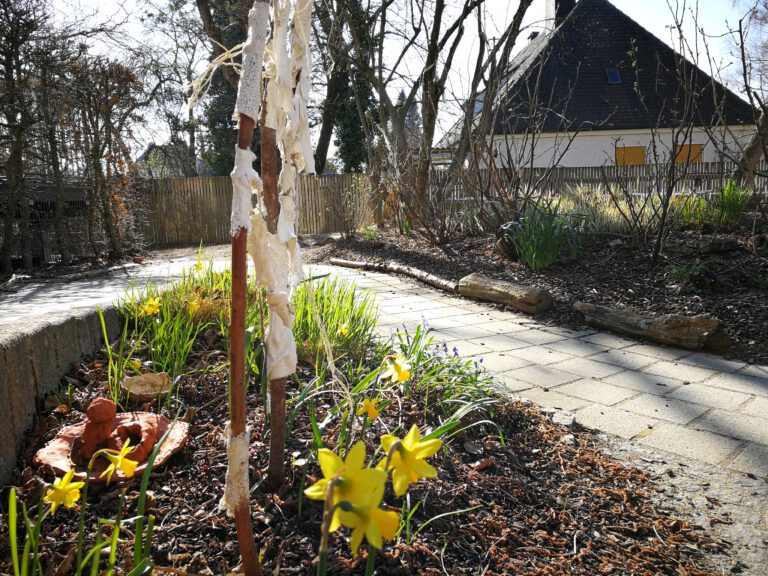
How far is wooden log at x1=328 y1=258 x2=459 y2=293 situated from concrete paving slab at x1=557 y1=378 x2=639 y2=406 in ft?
9.08

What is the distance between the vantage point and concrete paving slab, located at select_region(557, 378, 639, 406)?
9.77 ft

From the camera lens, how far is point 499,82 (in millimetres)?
7016

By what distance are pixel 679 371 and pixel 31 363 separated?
11.5 feet

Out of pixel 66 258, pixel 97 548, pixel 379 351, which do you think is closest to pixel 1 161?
pixel 66 258

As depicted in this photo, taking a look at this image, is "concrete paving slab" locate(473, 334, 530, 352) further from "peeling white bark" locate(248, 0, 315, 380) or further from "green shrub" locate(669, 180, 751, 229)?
"green shrub" locate(669, 180, 751, 229)

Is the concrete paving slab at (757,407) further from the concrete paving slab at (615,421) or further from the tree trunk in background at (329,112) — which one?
the tree trunk in background at (329,112)

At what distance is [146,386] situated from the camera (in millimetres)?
1924

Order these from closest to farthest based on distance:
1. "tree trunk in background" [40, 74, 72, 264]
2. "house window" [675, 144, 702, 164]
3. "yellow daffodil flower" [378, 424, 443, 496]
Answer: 1. "yellow daffodil flower" [378, 424, 443, 496]
2. "house window" [675, 144, 702, 164]
3. "tree trunk in background" [40, 74, 72, 264]

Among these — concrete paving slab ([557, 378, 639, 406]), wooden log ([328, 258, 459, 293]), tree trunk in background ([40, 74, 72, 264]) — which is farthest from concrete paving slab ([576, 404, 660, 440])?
tree trunk in background ([40, 74, 72, 264])

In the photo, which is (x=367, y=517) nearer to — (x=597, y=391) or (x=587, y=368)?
(x=597, y=391)

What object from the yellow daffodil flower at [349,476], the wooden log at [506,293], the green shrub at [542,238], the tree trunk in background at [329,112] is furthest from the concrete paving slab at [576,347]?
the tree trunk in background at [329,112]

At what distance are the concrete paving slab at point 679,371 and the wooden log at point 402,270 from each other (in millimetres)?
2532

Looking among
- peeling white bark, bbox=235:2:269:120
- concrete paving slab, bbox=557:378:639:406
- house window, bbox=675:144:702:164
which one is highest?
house window, bbox=675:144:702:164

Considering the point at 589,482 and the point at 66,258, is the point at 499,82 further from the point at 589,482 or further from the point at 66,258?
the point at 66,258
